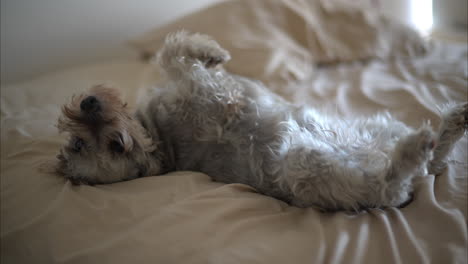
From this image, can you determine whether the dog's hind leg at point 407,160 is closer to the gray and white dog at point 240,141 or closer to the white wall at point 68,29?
the gray and white dog at point 240,141

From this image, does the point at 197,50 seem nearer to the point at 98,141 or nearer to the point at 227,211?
the point at 98,141

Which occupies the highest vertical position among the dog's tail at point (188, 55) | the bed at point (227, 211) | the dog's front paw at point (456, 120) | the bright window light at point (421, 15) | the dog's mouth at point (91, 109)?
the bright window light at point (421, 15)

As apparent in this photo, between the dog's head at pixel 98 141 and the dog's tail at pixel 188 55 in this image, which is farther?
the dog's tail at pixel 188 55

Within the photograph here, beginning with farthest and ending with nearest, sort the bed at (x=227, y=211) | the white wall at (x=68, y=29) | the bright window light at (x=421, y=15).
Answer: the bright window light at (x=421, y=15), the white wall at (x=68, y=29), the bed at (x=227, y=211)

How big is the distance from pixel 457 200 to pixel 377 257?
334mm

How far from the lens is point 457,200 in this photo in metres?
1.09

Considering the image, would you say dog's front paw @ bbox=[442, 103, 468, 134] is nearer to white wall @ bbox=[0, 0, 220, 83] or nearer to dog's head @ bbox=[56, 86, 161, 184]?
dog's head @ bbox=[56, 86, 161, 184]

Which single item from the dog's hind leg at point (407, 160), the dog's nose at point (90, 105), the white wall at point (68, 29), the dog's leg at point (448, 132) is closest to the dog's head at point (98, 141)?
the dog's nose at point (90, 105)

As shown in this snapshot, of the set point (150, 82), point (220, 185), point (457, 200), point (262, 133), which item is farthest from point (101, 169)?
point (457, 200)

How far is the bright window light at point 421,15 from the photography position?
113 inches

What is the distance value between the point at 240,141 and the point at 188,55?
0.46m

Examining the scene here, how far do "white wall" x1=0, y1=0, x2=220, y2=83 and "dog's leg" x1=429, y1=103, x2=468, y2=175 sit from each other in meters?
2.50

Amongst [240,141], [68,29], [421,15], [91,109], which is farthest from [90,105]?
[421,15]

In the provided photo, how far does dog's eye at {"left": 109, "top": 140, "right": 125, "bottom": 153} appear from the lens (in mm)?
1389
